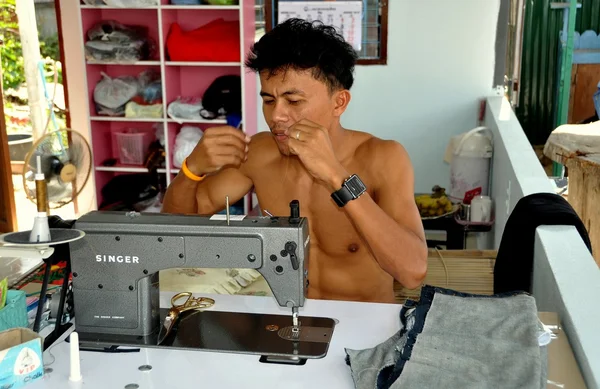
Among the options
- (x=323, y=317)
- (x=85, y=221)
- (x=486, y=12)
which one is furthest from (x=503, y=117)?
(x=85, y=221)

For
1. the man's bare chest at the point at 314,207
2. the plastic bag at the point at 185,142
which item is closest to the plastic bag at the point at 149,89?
the plastic bag at the point at 185,142

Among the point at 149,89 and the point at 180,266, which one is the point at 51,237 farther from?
the point at 149,89

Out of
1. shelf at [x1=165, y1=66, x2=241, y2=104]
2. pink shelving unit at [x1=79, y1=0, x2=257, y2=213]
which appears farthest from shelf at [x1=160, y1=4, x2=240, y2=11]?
shelf at [x1=165, y1=66, x2=241, y2=104]

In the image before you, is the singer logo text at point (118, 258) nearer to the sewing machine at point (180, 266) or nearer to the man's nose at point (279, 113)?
the sewing machine at point (180, 266)

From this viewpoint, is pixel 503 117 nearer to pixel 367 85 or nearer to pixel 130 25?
pixel 367 85

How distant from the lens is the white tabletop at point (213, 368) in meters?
1.28

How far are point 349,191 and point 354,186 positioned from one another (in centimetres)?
2

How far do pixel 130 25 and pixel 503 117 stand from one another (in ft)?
8.29

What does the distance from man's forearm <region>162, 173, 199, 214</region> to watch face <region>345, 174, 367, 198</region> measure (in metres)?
0.59

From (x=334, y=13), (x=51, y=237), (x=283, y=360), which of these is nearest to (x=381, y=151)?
(x=283, y=360)

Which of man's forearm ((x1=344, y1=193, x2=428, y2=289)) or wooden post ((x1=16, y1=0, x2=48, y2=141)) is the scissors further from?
wooden post ((x1=16, y1=0, x2=48, y2=141))

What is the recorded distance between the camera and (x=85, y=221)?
1.48 meters

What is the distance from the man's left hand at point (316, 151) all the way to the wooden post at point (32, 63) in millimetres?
3662

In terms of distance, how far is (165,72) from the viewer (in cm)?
436
